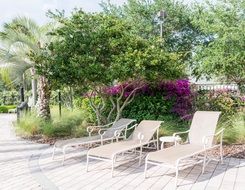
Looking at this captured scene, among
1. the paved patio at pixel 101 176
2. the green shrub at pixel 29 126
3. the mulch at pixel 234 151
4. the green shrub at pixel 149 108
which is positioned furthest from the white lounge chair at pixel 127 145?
the green shrub at pixel 29 126

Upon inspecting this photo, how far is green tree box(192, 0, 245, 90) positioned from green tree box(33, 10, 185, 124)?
3.85 meters

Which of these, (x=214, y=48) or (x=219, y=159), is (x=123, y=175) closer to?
(x=219, y=159)

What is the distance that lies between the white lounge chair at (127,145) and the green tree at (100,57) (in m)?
1.67

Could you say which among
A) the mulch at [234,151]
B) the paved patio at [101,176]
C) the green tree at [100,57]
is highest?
the green tree at [100,57]

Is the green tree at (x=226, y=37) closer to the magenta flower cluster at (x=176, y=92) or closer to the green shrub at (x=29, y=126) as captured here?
the magenta flower cluster at (x=176, y=92)

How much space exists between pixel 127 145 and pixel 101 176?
0.99 m

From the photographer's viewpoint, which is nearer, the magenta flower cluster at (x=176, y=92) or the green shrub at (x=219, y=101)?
the magenta flower cluster at (x=176, y=92)

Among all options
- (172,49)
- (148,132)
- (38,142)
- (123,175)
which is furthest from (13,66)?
(172,49)

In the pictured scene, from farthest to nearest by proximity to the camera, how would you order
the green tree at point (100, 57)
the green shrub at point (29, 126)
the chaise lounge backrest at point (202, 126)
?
1. the green shrub at point (29, 126)
2. the green tree at point (100, 57)
3. the chaise lounge backrest at point (202, 126)

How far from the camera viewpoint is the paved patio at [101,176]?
17.7ft

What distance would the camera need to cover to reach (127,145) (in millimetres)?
6727

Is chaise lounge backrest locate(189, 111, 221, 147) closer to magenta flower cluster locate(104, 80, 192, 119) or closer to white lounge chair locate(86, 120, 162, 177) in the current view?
white lounge chair locate(86, 120, 162, 177)

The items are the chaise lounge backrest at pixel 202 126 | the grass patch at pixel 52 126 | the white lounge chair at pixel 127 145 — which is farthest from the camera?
the grass patch at pixel 52 126

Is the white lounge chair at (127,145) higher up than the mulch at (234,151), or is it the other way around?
the white lounge chair at (127,145)
